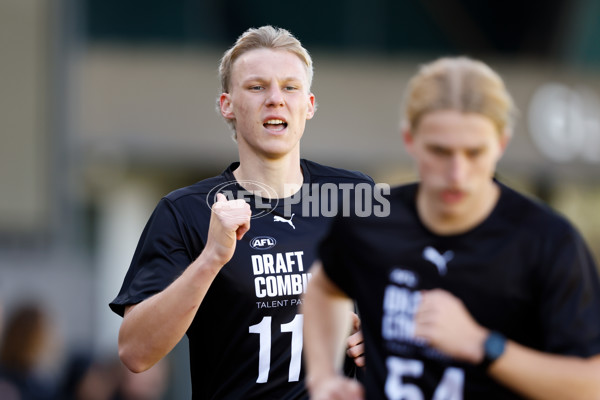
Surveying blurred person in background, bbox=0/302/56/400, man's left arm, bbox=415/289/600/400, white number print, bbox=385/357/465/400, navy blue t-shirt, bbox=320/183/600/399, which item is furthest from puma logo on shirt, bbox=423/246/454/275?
blurred person in background, bbox=0/302/56/400

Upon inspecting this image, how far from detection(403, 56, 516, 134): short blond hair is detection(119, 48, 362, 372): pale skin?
895 mm

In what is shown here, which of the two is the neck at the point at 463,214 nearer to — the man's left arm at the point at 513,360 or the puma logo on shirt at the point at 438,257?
the puma logo on shirt at the point at 438,257

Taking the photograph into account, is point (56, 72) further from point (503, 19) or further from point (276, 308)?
point (276, 308)

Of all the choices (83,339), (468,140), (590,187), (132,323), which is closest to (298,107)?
(132,323)

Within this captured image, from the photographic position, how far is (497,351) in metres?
2.77

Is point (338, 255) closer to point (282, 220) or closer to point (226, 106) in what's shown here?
point (282, 220)

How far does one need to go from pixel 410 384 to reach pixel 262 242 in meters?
1.28

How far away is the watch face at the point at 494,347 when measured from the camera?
109 inches

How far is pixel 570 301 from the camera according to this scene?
9.16 ft

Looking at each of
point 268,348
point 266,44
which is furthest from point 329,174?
point 268,348

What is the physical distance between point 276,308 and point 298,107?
820 millimetres

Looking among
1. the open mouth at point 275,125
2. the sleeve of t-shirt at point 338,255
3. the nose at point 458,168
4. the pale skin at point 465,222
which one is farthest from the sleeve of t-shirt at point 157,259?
the nose at point 458,168
